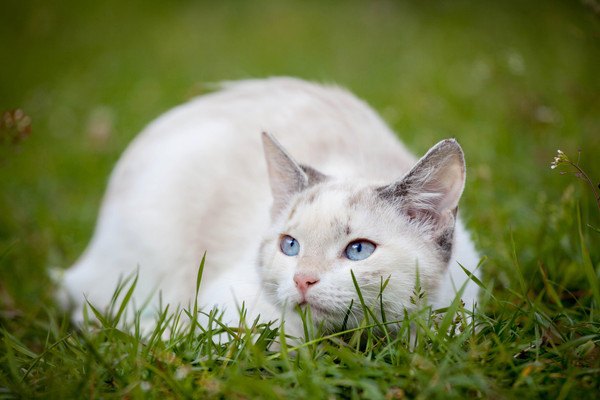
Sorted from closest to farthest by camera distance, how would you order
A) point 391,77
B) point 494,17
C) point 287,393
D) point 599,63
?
1. point 287,393
2. point 599,63
3. point 391,77
4. point 494,17

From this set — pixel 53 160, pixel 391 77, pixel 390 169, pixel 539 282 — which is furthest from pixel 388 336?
pixel 391 77

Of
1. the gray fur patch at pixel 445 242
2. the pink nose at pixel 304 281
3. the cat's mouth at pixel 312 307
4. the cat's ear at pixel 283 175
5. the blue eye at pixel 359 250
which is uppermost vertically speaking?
the cat's ear at pixel 283 175

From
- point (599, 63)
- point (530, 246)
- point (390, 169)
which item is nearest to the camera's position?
point (390, 169)

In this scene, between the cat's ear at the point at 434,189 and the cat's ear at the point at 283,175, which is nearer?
the cat's ear at the point at 434,189

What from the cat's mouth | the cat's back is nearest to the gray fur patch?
the cat's mouth

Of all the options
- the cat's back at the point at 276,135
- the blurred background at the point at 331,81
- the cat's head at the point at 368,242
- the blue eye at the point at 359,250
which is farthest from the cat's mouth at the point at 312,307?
the cat's back at the point at 276,135

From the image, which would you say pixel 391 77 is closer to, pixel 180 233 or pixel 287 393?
pixel 180 233

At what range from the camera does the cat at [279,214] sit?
6.80ft

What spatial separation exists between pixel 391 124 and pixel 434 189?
10.3 ft

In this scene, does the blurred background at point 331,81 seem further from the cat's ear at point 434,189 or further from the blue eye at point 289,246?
the blue eye at point 289,246

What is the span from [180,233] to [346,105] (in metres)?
1.18

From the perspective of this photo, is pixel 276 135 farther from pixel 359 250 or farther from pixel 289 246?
pixel 359 250

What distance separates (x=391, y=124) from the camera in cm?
520

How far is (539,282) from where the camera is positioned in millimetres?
2885
